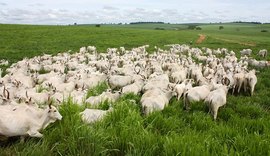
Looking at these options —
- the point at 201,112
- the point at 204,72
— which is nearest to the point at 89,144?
the point at 201,112

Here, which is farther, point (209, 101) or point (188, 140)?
point (209, 101)

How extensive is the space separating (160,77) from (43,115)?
24.5ft

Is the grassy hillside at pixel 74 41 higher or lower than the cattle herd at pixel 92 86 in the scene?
lower

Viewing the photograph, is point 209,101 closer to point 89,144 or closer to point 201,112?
point 201,112

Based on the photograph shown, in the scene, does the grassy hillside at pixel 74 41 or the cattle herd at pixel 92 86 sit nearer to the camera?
the cattle herd at pixel 92 86

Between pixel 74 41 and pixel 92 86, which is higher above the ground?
pixel 92 86

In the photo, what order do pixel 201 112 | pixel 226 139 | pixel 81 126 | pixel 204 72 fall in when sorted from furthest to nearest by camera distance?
pixel 204 72 < pixel 201 112 < pixel 226 139 < pixel 81 126

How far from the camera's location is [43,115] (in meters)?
Result: 6.95

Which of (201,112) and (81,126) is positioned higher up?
(81,126)

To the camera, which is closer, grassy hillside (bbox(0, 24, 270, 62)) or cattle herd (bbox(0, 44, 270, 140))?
cattle herd (bbox(0, 44, 270, 140))

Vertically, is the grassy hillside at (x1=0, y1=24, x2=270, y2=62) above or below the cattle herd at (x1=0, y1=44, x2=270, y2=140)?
below

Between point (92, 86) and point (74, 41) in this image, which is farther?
point (74, 41)

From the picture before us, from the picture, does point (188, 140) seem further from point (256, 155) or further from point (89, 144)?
point (89, 144)

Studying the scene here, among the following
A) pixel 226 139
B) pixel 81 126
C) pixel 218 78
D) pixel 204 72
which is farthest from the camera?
pixel 204 72
